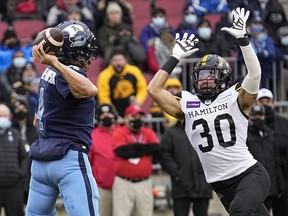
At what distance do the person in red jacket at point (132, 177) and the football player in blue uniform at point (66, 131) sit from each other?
13.8 feet

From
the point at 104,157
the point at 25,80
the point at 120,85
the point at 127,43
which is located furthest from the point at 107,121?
the point at 127,43

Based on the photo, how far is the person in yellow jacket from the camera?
1362 centimetres

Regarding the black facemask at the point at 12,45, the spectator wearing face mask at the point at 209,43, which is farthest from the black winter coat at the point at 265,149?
the black facemask at the point at 12,45

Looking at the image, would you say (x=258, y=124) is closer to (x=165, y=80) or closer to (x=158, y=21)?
(x=165, y=80)

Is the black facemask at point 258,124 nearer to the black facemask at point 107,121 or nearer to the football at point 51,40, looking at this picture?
the black facemask at point 107,121

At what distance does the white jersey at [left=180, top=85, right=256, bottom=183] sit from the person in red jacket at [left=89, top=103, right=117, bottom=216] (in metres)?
3.77

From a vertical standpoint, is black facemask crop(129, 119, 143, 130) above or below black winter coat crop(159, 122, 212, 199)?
above

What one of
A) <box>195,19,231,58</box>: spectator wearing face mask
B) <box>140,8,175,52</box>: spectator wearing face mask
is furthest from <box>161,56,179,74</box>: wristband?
<box>140,8,175,52</box>: spectator wearing face mask

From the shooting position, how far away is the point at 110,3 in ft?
52.0

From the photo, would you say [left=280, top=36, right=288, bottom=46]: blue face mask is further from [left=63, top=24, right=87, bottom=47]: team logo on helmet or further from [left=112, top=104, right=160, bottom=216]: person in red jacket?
[left=63, top=24, right=87, bottom=47]: team logo on helmet

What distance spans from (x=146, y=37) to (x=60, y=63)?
8.09 metres

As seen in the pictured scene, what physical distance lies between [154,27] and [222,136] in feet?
24.0

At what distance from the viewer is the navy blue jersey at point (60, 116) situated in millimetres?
7473

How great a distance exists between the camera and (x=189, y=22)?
15.4 metres
